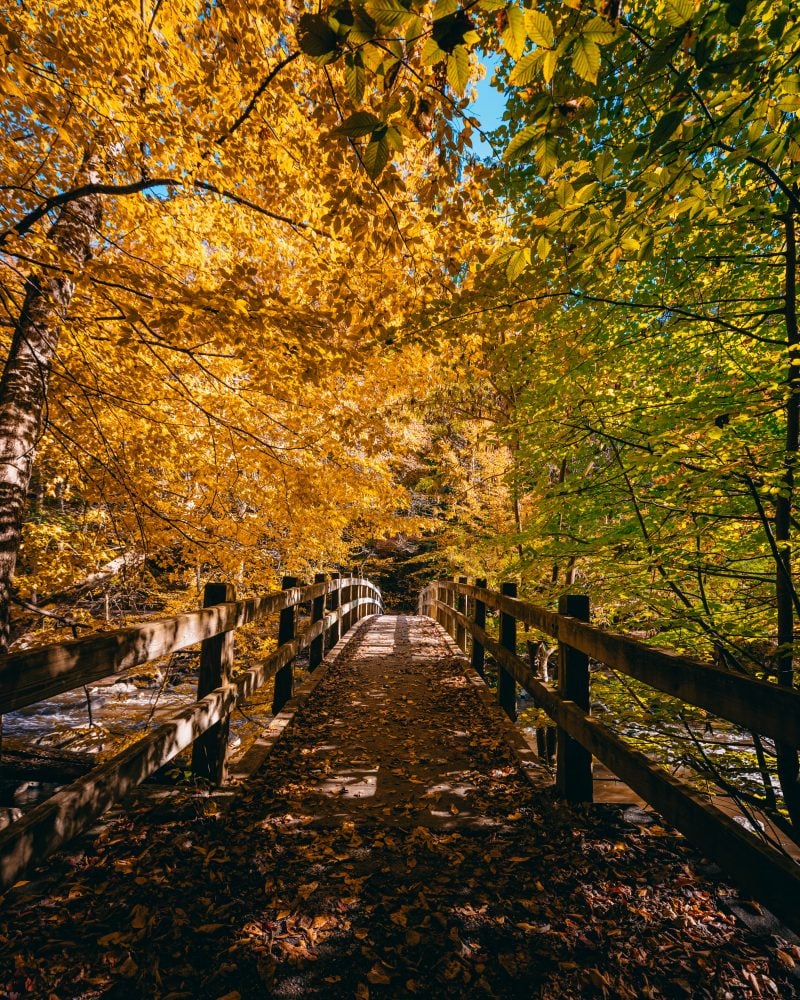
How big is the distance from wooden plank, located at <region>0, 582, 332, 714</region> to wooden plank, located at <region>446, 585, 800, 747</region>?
221 cm

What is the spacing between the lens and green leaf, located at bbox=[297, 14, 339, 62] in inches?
53.8

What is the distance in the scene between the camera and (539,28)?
57.7 inches

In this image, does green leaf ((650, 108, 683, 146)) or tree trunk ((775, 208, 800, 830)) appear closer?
green leaf ((650, 108, 683, 146))

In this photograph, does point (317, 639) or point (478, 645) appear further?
point (317, 639)

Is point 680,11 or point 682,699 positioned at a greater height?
point 680,11

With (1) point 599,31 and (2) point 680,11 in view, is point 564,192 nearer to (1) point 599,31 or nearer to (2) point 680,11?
(1) point 599,31

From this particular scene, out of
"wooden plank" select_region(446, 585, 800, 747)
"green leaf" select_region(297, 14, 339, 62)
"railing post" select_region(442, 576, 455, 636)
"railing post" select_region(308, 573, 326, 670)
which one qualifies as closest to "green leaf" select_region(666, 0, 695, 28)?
"green leaf" select_region(297, 14, 339, 62)

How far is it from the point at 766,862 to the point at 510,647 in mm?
3040

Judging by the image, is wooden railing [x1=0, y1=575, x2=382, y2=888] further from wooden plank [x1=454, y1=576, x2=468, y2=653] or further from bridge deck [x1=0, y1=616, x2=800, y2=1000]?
wooden plank [x1=454, y1=576, x2=468, y2=653]

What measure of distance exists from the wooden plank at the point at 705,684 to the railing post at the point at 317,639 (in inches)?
155

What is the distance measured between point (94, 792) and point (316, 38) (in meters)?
2.75

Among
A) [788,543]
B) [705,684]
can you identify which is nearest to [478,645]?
[788,543]

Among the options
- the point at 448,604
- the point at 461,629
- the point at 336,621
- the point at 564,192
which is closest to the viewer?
the point at 564,192

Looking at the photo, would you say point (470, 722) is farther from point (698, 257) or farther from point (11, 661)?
point (698, 257)
